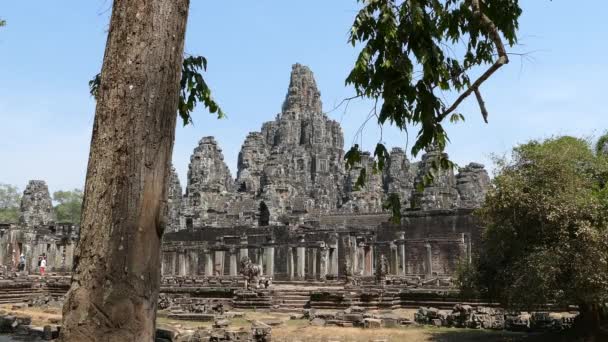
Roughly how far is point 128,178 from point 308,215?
4288cm

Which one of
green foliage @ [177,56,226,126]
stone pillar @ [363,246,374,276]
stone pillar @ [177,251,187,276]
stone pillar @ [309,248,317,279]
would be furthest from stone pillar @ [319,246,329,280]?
green foliage @ [177,56,226,126]

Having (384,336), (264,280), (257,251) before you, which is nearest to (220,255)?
(257,251)

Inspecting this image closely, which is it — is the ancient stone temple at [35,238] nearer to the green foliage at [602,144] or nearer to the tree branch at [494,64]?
the green foliage at [602,144]

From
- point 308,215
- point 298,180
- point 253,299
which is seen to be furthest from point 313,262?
point 298,180

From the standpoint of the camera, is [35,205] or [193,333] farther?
[35,205]

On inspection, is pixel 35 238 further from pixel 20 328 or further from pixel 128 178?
pixel 128 178

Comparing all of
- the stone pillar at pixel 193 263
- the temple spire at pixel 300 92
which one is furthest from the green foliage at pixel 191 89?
the temple spire at pixel 300 92

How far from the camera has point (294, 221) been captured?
40.5 m

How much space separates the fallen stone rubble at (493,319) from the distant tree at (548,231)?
2.27 meters

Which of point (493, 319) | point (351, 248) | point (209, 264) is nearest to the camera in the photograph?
point (493, 319)

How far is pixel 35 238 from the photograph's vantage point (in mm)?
42594

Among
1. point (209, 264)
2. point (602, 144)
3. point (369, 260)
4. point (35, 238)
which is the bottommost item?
point (209, 264)

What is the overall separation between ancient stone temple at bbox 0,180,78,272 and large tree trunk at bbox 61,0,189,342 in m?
39.7

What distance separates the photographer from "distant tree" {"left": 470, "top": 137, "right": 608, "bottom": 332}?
1159cm
